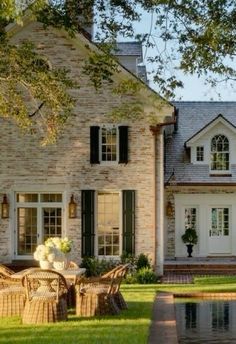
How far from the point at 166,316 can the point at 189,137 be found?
18.1 meters

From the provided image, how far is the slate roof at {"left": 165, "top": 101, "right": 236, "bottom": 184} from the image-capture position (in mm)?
30828

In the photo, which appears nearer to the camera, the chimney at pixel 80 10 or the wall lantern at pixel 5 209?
the chimney at pixel 80 10

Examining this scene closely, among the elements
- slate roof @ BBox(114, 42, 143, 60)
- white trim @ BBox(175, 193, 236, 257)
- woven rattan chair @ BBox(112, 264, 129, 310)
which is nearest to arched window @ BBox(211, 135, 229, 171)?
white trim @ BBox(175, 193, 236, 257)

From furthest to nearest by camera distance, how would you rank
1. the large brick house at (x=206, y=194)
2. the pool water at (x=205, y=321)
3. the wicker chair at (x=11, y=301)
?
the large brick house at (x=206, y=194) < the wicker chair at (x=11, y=301) < the pool water at (x=205, y=321)

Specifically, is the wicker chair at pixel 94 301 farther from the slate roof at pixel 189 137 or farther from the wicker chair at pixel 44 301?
the slate roof at pixel 189 137

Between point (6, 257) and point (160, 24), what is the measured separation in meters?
12.0

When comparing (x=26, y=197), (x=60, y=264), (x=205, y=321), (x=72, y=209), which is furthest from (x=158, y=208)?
(x=205, y=321)

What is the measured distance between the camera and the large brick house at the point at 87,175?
25766 mm

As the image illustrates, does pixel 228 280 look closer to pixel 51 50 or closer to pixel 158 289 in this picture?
pixel 158 289

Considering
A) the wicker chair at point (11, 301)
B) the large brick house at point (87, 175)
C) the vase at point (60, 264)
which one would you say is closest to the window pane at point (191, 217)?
the large brick house at point (87, 175)

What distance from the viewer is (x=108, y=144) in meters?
26.0

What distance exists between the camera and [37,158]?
85.3 feet

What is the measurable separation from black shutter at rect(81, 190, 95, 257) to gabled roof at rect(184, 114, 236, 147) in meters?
6.80

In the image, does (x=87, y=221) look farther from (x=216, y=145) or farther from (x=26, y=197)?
(x=216, y=145)
